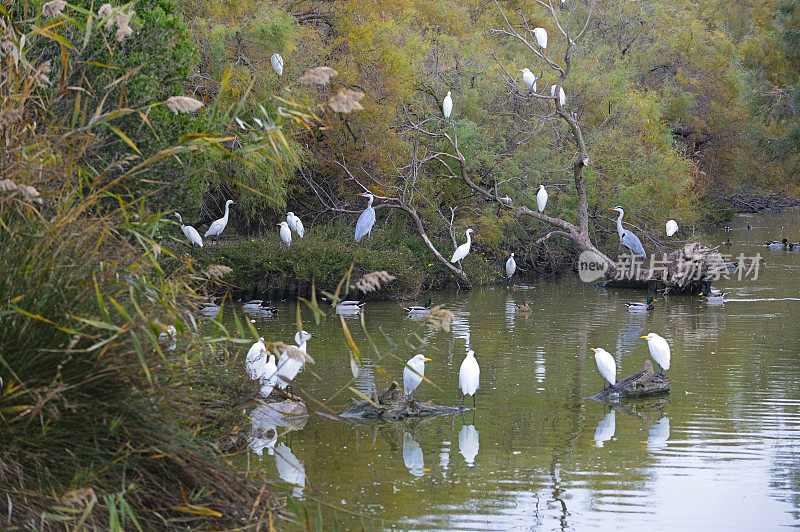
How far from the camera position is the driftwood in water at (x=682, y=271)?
59.0 ft

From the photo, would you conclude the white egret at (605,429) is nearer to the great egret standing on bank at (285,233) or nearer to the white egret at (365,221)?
the white egret at (365,221)

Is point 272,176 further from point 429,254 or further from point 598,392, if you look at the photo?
point 598,392

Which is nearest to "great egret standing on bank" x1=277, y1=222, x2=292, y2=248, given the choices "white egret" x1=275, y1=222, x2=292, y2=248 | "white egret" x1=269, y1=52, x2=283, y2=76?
"white egret" x1=275, y1=222, x2=292, y2=248

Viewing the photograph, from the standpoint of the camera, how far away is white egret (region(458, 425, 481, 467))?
684 cm

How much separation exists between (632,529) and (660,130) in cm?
2236

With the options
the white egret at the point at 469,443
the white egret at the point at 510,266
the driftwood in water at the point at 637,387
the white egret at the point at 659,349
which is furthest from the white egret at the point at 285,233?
the white egret at the point at 469,443

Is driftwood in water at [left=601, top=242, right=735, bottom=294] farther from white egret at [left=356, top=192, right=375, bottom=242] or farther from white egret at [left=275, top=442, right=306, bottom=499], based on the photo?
white egret at [left=275, top=442, right=306, bottom=499]

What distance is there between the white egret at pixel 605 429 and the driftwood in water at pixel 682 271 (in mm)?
10369

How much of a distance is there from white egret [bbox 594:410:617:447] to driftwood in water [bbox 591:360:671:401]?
0.44 meters

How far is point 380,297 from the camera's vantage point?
1778 centimetres

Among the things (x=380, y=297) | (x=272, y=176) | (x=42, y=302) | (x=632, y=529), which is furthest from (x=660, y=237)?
(x=42, y=302)

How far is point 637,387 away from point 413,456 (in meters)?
3.12

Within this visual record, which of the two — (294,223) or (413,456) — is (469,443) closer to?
(413,456)

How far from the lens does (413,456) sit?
684cm
